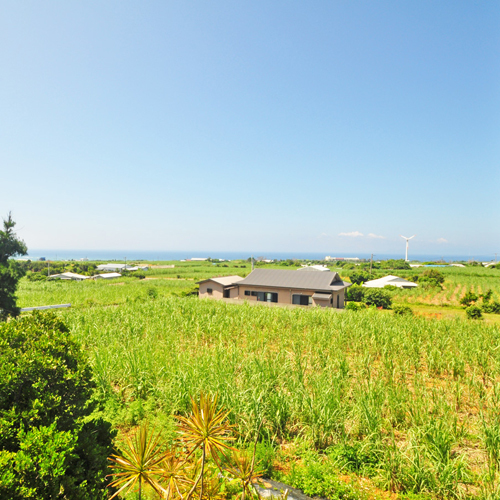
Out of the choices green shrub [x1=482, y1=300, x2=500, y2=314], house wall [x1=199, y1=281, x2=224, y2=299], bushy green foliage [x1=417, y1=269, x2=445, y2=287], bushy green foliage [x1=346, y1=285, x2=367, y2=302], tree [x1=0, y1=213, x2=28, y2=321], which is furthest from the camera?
bushy green foliage [x1=417, y1=269, x2=445, y2=287]

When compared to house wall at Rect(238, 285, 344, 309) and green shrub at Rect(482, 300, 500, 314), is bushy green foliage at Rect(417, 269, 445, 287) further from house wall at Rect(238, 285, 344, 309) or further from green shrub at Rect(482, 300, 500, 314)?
house wall at Rect(238, 285, 344, 309)

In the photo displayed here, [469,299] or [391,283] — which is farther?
[391,283]

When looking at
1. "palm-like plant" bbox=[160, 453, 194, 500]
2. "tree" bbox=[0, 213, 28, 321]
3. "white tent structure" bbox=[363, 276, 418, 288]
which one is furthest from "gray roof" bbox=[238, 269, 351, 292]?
"palm-like plant" bbox=[160, 453, 194, 500]

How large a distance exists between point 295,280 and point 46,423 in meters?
23.6

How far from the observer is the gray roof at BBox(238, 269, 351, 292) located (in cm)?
2420

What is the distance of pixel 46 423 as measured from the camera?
3064 millimetres

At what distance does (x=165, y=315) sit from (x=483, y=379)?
12711mm

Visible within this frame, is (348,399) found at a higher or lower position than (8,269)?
lower

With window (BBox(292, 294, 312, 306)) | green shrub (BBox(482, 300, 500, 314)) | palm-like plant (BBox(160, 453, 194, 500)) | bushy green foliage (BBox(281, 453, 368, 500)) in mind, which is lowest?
green shrub (BBox(482, 300, 500, 314))

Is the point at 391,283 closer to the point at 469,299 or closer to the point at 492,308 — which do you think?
the point at 469,299

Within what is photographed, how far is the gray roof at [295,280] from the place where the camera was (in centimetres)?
2420

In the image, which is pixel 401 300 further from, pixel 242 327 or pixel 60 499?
pixel 60 499

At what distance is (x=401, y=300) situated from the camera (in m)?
31.0

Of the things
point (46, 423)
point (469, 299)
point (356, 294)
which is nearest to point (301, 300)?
point (356, 294)
